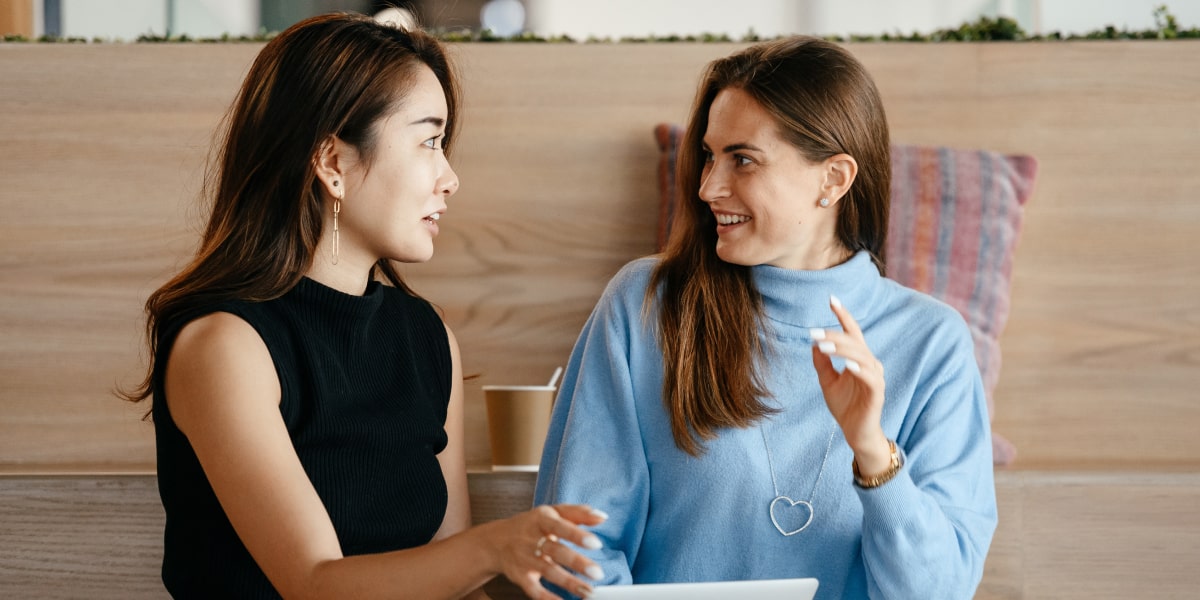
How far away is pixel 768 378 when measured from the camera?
1.27 metres

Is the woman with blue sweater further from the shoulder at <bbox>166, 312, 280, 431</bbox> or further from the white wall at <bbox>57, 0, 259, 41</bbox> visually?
the white wall at <bbox>57, 0, 259, 41</bbox>

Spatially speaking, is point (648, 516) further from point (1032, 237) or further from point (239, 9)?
point (239, 9)

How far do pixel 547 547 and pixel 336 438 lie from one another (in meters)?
0.35

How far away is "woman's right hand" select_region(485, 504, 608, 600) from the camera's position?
835 mm

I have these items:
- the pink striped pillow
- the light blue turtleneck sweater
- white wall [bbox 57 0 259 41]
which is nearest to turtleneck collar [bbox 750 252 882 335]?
the light blue turtleneck sweater

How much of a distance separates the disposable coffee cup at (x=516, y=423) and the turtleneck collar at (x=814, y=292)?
0.35 m

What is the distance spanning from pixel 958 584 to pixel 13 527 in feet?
3.64

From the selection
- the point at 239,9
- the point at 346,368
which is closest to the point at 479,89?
the point at 239,9

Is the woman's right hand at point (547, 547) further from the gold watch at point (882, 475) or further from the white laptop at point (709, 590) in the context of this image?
the gold watch at point (882, 475)

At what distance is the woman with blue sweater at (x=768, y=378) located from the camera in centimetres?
122

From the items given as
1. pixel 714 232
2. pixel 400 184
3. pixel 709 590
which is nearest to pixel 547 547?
pixel 709 590

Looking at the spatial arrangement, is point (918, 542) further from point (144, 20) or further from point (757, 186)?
point (144, 20)

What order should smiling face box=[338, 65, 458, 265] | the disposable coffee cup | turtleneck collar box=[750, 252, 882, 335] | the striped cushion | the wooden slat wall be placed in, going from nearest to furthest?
smiling face box=[338, 65, 458, 265] < turtleneck collar box=[750, 252, 882, 335] < the disposable coffee cup < the striped cushion < the wooden slat wall

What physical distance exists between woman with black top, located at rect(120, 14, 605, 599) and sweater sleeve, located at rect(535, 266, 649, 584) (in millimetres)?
147
